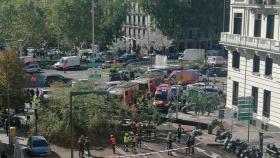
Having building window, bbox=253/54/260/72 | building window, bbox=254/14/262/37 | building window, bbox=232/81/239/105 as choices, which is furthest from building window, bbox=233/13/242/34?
building window, bbox=232/81/239/105

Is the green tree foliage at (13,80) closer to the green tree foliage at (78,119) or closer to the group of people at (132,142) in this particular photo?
the green tree foliage at (78,119)

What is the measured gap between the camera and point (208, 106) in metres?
49.2

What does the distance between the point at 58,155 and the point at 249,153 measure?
13.6m

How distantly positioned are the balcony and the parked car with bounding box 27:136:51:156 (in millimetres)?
20327

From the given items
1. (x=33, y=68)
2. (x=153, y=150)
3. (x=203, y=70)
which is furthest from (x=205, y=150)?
(x=33, y=68)

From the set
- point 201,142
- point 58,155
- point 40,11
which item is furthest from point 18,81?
point 40,11

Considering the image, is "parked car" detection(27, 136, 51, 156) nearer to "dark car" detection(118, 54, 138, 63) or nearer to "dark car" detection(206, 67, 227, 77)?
"dark car" detection(206, 67, 227, 77)

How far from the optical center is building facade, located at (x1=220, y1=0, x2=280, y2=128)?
1828 inches

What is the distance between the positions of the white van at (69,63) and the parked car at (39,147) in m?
44.4

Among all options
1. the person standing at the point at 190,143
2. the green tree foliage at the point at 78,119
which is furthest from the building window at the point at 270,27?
the green tree foliage at the point at 78,119

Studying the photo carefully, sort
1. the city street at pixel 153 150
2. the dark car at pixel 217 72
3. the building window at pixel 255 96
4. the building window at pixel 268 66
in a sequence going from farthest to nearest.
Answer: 1. the dark car at pixel 217 72
2. the building window at pixel 255 96
3. the building window at pixel 268 66
4. the city street at pixel 153 150

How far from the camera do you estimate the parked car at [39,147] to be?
1510 inches

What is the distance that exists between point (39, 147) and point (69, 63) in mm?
45380

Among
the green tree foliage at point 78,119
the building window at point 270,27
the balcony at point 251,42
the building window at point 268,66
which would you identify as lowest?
the green tree foliage at point 78,119
